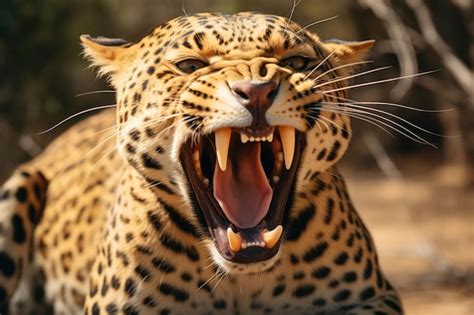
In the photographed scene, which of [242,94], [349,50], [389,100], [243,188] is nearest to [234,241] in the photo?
[243,188]

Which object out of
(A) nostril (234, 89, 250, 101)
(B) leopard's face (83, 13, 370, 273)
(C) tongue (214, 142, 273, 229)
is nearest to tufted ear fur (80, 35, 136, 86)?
(B) leopard's face (83, 13, 370, 273)

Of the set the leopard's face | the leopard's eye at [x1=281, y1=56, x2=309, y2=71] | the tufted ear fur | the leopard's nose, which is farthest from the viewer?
the tufted ear fur

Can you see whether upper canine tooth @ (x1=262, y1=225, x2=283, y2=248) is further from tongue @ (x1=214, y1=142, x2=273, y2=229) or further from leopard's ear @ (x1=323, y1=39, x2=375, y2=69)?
leopard's ear @ (x1=323, y1=39, x2=375, y2=69)

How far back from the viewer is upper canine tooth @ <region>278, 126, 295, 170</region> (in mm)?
4117

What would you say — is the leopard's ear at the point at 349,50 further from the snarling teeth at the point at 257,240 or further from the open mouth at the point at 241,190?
the snarling teeth at the point at 257,240

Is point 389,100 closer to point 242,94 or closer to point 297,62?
point 297,62

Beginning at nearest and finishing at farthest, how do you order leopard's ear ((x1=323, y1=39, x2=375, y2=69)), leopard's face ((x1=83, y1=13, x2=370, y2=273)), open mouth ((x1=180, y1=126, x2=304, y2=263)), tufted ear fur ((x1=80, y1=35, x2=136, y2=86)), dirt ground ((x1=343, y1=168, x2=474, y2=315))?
1. leopard's face ((x1=83, y1=13, x2=370, y2=273))
2. open mouth ((x1=180, y1=126, x2=304, y2=263))
3. leopard's ear ((x1=323, y1=39, x2=375, y2=69))
4. tufted ear fur ((x1=80, y1=35, x2=136, y2=86))
5. dirt ground ((x1=343, y1=168, x2=474, y2=315))

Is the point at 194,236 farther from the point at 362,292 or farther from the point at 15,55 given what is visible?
the point at 15,55

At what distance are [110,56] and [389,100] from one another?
9.08m

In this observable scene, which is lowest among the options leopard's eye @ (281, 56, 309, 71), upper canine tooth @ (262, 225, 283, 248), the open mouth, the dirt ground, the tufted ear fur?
the dirt ground

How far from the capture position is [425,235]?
9938 millimetres

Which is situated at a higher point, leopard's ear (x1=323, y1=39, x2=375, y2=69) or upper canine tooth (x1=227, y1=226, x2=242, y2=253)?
leopard's ear (x1=323, y1=39, x2=375, y2=69)

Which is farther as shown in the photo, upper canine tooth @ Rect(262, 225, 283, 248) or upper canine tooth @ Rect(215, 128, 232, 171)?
upper canine tooth @ Rect(262, 225, 283, 248)

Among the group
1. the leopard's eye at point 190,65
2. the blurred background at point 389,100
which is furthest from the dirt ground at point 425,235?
the leopard's eye at point 190,65
